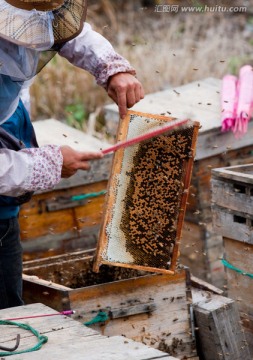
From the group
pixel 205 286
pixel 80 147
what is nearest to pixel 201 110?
pixel 80 147

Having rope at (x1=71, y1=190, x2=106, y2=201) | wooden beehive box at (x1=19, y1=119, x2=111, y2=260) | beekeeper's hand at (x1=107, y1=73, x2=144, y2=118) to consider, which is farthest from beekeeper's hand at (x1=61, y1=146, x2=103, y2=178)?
rope at (x1=71, y1=190, x2=106, y2=201)

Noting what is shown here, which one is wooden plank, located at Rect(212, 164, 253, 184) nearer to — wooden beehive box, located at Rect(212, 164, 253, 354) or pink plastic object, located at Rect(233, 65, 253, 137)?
wooden beehive box, located at Rect(212, 164, 253, 354)

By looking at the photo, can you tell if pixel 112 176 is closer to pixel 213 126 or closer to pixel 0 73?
pixel 0 73

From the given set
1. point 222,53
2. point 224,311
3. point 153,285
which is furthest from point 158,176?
point 222,53

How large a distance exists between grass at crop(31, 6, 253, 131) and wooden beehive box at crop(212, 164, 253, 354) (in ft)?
9.83

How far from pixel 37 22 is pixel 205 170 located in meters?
2.30

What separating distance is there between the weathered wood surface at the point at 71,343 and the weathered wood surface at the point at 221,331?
43.6 inches

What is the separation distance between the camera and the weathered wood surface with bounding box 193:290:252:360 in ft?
12.9

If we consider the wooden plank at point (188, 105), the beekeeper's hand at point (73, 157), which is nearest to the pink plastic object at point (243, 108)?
the wooden plank at point (188, 105)

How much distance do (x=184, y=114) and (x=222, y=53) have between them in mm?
3623

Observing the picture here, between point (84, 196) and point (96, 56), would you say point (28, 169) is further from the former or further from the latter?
point (84, 196)

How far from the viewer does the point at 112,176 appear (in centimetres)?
367

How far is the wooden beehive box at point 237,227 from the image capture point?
3.89 m

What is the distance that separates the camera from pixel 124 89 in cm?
361
